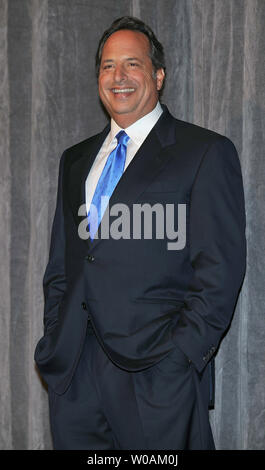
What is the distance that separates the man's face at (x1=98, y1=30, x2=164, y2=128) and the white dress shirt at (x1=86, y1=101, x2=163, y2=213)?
0.06 ft

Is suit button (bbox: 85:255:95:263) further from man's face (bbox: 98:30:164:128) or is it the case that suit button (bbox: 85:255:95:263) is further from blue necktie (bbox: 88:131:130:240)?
man's face (bbox: 98:30:164:128)

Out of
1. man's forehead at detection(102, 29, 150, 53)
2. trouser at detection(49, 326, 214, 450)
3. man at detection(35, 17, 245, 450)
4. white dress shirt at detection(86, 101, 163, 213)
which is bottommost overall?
trouser at detection(49, 326, 214, 450)

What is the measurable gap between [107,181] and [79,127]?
2.17 feet

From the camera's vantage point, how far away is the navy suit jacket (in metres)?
1.61

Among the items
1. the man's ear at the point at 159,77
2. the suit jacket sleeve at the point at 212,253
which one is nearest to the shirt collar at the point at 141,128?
the man's ear at the point at 159,77

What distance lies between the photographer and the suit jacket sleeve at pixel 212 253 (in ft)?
5.24

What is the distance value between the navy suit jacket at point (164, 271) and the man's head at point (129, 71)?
92 mm

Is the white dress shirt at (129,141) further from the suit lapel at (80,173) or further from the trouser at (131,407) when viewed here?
the trouser at (131,407)

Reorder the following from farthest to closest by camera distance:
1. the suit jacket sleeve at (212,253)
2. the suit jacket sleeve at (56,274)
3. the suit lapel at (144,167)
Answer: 1. the suit jacket sleeve at (56,274)
2. the suit lapel at (144,167)
3. the suit jacket sleeve at (212,253)

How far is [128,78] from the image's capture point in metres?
1.82

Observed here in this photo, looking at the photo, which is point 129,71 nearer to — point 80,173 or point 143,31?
point 143,31

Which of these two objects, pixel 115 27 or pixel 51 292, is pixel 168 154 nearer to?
pixel 115 27

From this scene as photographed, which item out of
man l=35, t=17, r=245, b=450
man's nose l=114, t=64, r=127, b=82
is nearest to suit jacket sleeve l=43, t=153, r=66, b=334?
man l=35, t=17, r=245, b=450

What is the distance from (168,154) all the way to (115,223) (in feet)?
0.81
